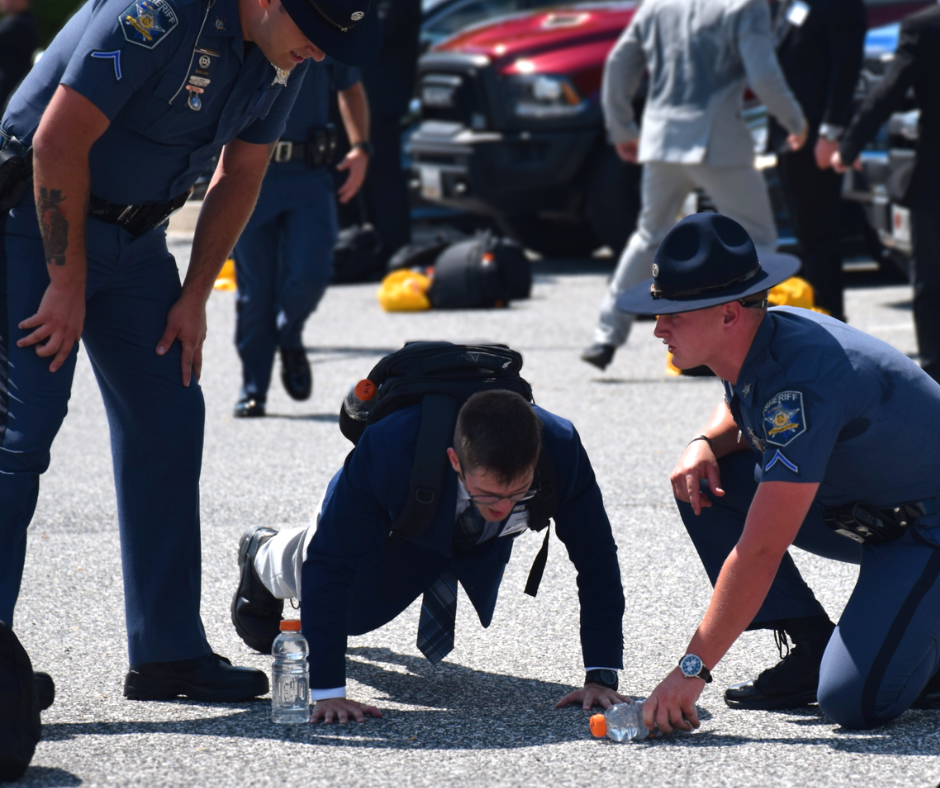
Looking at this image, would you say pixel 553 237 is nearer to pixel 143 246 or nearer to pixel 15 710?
pixel 143 246

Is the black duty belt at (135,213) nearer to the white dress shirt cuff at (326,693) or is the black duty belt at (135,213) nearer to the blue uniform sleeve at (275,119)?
the blue uniform sleeve at (275,119)

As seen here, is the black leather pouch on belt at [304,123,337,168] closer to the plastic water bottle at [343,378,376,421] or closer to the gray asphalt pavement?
the gray asphalt pavement

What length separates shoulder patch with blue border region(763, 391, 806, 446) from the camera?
9.77 ft

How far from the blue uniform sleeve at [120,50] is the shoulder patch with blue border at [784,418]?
149cm

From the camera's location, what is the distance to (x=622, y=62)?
7.38 meters

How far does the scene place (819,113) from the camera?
311 inches

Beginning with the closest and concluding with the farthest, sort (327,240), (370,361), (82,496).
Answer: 1. (82,496)
2. (327,240)
3. (370,361)

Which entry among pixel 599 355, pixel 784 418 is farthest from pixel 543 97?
pixel 784 418

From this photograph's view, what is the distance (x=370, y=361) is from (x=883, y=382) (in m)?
4.93

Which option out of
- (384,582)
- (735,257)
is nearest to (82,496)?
(384,582)

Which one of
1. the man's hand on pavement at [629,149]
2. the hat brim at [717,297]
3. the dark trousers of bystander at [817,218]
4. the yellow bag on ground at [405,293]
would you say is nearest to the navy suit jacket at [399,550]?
the hat brim at [717,297]

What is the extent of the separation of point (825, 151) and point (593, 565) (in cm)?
467

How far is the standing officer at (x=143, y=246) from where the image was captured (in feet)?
9.83

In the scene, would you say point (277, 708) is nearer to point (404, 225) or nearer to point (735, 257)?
point (735, 257)
